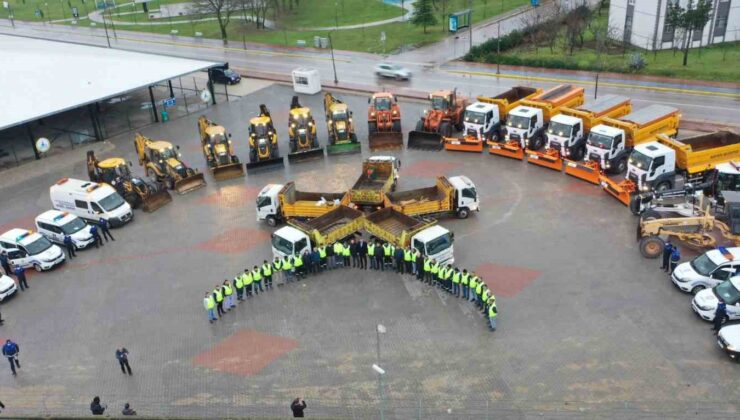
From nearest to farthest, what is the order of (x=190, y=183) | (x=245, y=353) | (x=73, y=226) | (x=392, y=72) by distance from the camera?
(x=245, y=353) → (x=73, y=226) → (x=190, y=183) → (x=392, y=72)

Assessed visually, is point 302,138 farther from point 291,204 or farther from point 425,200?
point 425,200

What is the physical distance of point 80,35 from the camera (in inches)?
3214

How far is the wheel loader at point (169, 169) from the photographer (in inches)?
1270

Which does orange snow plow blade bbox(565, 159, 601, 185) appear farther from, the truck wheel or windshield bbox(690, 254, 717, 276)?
windshield bbox(690, 254, 717, 276)

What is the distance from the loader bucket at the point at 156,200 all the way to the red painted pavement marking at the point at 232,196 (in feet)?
5.22

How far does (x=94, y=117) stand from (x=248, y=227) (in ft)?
61.0

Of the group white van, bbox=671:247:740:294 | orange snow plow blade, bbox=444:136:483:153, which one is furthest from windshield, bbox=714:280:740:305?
orange snow plow blade, bbox=444:136:483:153

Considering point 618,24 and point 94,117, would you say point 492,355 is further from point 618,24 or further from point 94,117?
point 618,24

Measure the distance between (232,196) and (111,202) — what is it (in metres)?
5.49

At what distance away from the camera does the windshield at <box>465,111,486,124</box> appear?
114 ft

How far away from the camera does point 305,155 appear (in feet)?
115

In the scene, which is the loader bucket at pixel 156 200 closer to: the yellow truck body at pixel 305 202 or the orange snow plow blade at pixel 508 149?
the yellow truck body at pixel 305 202

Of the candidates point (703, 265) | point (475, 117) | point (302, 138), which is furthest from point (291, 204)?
point (703, 265)

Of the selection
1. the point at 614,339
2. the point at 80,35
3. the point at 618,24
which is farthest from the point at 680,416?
the point at 80,35
